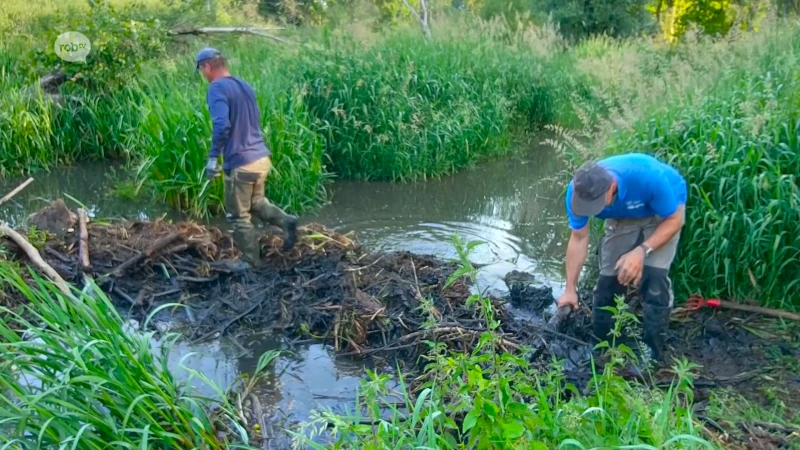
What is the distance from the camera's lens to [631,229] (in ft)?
13.3

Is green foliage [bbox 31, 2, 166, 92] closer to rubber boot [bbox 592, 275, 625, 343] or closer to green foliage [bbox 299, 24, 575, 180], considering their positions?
green foliage [bbox 299, 24, 575, 180]

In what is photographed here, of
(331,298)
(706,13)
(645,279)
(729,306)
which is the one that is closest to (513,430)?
(645,279)

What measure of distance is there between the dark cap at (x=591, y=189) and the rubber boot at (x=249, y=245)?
2891 millimetres

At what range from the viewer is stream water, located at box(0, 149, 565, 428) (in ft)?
13.8

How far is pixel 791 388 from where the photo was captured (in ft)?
12.4

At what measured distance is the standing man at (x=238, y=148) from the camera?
536 cm

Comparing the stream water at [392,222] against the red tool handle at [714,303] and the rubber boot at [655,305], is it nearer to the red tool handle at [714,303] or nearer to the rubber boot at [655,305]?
the red tool handle at [714,303]

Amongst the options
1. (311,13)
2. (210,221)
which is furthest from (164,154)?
(311,13)

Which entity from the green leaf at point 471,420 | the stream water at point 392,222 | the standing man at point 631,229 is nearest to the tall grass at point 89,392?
the stream water at point 392,222

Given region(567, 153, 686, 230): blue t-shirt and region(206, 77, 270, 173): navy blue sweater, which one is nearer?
region(567, 153, 686, 230): blue t-shirt

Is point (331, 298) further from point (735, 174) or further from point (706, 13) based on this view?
point (706, 13)

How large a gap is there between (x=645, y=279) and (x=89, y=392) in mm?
3084

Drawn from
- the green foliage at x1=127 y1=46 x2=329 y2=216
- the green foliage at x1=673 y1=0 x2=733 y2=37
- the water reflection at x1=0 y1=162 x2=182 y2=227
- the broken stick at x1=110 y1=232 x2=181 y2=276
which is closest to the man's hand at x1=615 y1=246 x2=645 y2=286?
the broken stick at x1=110 y1=232 x2=181 y2=276

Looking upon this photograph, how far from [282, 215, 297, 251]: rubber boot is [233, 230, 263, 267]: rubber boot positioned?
24 centimetres
